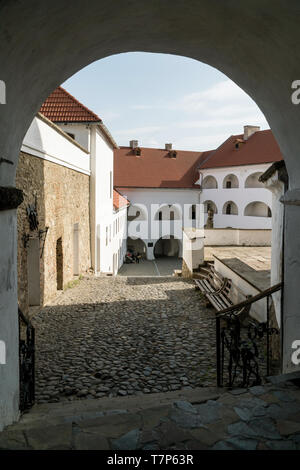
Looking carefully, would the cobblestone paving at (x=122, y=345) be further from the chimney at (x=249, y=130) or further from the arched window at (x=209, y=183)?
the chimney at (x=249, y=130)

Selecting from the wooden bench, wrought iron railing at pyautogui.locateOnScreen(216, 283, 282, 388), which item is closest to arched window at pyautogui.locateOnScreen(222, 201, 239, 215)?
the wooden bench

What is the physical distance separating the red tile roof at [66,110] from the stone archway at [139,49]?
41.6ft

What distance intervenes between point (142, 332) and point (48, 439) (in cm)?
518

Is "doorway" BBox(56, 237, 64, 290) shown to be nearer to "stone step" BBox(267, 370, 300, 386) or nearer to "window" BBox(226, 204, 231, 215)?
"stone step" BBox(267, 370, 300, 386)

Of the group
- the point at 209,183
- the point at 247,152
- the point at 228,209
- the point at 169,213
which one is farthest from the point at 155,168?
the point at 247,152

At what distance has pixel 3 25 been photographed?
2258 millimetres

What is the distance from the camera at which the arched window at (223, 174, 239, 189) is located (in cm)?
3503

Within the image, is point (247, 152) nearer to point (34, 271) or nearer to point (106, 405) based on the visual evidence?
point (34, 271)

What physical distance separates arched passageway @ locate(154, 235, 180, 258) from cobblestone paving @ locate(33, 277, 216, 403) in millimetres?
27561

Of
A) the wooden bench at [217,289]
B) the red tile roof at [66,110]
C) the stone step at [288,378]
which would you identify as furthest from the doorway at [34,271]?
the red tile roof at [66,110]

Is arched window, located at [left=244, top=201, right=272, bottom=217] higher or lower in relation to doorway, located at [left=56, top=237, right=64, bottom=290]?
higher

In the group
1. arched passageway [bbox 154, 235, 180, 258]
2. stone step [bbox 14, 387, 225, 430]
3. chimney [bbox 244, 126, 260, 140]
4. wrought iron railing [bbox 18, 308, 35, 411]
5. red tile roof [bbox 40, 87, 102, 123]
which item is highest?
chimney [bbox 244, 126, 260, 140]

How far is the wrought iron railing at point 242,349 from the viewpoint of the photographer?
4.27 m

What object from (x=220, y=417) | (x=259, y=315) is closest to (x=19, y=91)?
(x=220, y=417)
